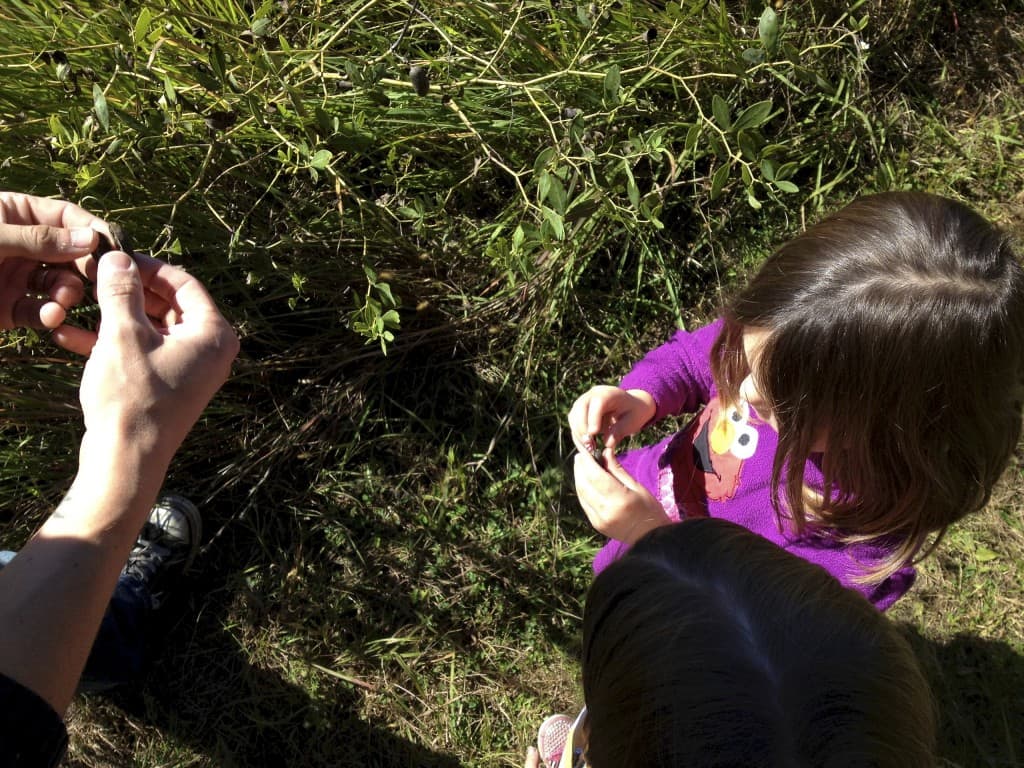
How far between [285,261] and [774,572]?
1.32 metres

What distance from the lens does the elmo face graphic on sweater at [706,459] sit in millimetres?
1371

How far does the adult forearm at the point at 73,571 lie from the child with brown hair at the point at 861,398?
75 cm

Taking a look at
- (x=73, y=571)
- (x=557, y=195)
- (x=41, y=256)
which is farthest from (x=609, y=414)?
(x=41, y=256)

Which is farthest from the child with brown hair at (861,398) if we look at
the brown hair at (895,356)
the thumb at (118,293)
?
the thumb at (118,293)

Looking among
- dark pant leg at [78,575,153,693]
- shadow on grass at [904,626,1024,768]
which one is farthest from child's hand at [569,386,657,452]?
dark pant leg at [78,575,153,693]

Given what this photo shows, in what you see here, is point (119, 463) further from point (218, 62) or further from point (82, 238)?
point (218, 62)

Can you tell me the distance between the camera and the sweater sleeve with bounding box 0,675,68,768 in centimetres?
83

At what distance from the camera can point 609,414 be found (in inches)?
57.0

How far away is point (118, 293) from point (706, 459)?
42.4 inches

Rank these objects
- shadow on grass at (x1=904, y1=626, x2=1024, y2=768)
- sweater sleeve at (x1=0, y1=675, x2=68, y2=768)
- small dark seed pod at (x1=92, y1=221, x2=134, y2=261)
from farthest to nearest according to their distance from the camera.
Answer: shadow on grass at (x1=904, y1=626, x2=1024, y2=768) → small dark seed pod at (x1=92, y1=221, x2=134, y2=261) → sweater sleeve at (x1=0, y1=675, x2=68, y2=768)

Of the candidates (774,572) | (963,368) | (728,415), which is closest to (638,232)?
(728,415)

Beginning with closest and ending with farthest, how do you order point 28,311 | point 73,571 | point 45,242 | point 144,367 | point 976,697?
point 73,571 < point 144,367 < point 45,242 < point 28,311 < point 976,697

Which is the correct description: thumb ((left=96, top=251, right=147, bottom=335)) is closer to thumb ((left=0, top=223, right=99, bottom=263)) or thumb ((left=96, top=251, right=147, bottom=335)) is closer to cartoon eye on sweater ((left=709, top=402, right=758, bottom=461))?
thumb ((left=0, top=223, right=99, bottom=263))

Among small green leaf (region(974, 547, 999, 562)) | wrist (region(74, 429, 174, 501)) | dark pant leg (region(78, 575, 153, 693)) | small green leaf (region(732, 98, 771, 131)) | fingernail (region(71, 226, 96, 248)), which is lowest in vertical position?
dark pant leg (region(78, 575, 153, 693))
